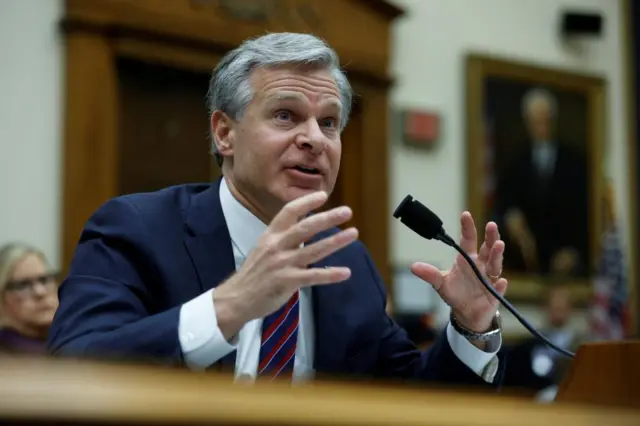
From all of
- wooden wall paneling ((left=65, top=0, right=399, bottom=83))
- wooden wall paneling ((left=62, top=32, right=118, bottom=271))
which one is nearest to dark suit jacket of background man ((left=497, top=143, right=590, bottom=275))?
wooden wall paneling ((left=65, top=0, right=399, bottom=83))

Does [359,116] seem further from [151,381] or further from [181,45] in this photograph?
[151,381]

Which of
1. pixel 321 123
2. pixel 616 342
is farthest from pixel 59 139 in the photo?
pixel 616 342

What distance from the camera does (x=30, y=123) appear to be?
493cm

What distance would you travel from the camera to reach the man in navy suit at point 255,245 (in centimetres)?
189

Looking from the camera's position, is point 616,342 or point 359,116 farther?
point 359,116

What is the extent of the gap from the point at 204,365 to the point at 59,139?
11.8 ft

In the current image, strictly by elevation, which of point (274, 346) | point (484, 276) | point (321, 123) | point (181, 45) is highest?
point (181, 45)

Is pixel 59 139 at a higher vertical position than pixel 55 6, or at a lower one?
lower

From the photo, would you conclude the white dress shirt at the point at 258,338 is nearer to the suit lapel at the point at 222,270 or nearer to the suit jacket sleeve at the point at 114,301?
the suit lapel at the point at 222,270

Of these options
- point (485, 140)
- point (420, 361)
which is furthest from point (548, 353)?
point (420, 361)

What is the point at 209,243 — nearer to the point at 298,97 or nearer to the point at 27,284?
the point at 298,97

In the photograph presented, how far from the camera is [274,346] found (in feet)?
6.67

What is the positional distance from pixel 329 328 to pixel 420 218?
352 mm

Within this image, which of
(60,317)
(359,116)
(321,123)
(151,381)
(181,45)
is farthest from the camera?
(359,116)
